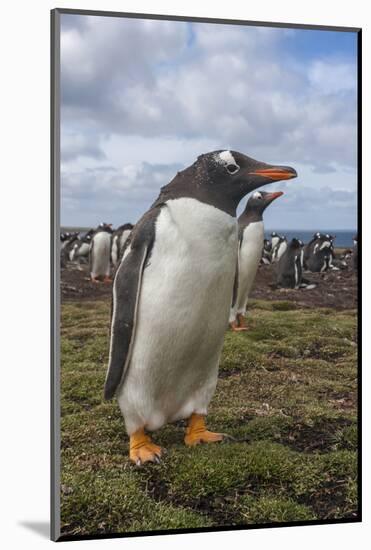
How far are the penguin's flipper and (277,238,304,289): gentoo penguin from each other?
93 centimetres

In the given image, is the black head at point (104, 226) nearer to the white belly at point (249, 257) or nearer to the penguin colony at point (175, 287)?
the penguin colony at point (175, 287)

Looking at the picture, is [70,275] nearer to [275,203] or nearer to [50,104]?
[50,104]

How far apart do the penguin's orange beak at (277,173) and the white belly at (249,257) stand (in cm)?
47

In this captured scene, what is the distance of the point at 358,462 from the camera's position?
431cm

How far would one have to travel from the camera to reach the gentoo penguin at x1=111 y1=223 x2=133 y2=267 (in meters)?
4.00

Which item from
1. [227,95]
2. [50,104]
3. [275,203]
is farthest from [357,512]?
[50,104]

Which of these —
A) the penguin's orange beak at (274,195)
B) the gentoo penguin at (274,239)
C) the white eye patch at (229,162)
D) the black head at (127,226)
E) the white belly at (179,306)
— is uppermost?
the white eye patch at (229,162)

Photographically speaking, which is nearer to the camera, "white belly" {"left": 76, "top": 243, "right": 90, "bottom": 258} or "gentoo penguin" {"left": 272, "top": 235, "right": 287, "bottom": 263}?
"white belly" {"left": 76, "top": 243, "right": 90, "bottom": 258}

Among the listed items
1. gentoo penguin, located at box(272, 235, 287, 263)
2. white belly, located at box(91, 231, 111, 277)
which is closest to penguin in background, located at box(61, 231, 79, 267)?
white belly, located at box(91, 231, 111, 277)

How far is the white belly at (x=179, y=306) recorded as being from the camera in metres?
3.83

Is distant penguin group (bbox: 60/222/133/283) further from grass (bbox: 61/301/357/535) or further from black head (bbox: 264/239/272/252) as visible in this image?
black head (bbox: 264/239/272/252)

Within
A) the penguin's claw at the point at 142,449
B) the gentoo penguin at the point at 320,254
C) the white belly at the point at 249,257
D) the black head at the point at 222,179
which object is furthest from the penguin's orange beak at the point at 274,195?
the penguin's claw at the point at 142,449

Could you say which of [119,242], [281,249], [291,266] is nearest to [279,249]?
[281,249]

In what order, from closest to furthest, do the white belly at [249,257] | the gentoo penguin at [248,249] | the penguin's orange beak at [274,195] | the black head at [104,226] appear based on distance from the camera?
the black head at [104,226] → the gentoo penguin at [248,249] → the penguin's orange beak at [274,195] → the white belly at [249,257]
